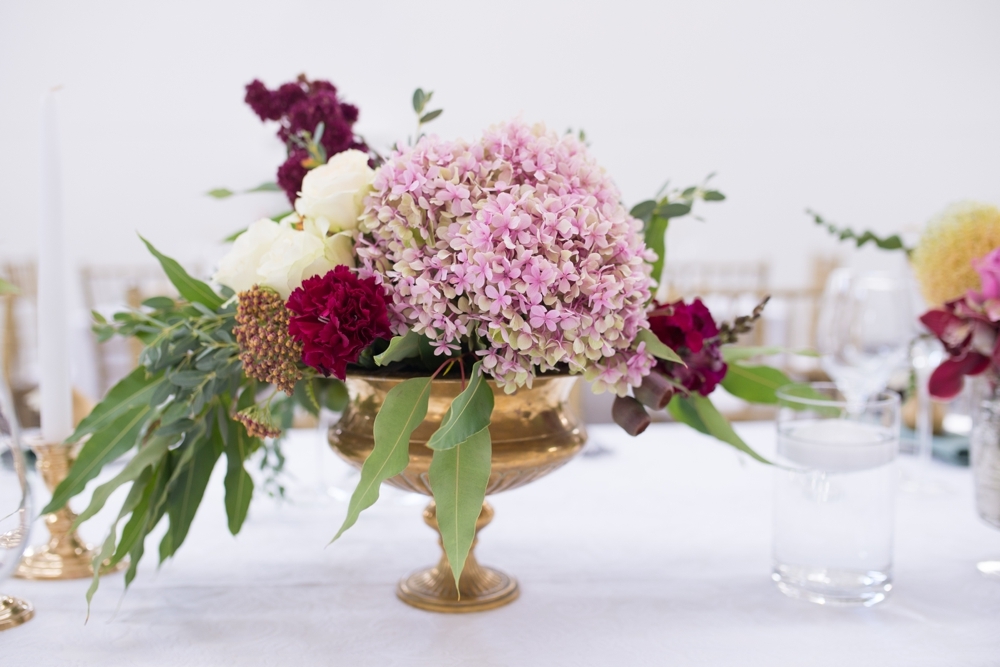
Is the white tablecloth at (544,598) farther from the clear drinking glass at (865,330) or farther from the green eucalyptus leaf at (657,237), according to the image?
the green eucalyptus leaf at (657,237)

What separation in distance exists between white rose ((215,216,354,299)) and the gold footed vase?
0.08 metres

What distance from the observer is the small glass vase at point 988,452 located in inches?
29.9

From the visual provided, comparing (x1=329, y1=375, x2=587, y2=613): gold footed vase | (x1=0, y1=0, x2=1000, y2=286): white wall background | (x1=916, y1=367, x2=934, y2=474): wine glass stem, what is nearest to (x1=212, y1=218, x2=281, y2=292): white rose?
(x1=329, y1=375, x2=587, y2=613): gold footed vase

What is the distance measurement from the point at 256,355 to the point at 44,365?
30 centimetres

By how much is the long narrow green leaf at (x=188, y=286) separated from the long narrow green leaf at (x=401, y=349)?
19 centimetres

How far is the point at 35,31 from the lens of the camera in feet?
16.6

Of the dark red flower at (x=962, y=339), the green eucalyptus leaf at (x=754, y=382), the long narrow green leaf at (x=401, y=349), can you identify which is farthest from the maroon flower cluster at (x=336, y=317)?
the dark red flower at (x=962, y=339)

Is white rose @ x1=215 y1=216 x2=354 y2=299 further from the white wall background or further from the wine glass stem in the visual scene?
the white wall background

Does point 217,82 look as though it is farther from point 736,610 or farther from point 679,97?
point 736,610

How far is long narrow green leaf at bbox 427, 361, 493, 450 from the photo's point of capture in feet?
1.66

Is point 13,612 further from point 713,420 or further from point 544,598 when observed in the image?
point 713,420

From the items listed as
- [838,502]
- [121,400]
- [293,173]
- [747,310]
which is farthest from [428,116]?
[747,310]

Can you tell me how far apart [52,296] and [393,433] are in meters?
0.38

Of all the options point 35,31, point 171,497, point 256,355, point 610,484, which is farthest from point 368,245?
point 35,31
